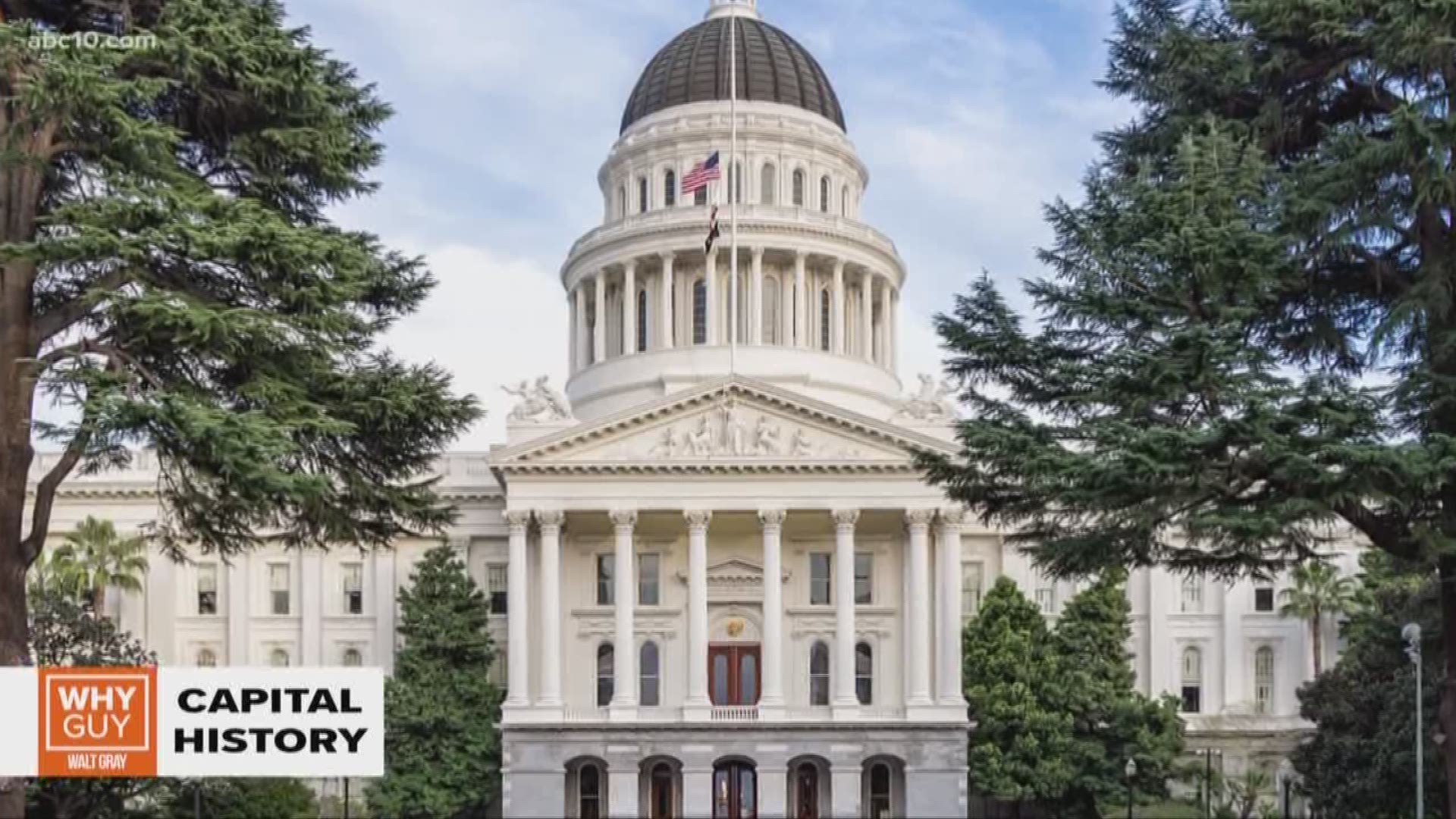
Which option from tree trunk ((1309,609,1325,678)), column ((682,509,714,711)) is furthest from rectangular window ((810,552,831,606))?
tree trunk ((1309,609,1325,678))

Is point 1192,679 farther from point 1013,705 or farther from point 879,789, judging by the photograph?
point 879,789

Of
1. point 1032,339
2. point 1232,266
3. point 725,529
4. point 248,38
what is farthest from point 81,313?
point 725,529

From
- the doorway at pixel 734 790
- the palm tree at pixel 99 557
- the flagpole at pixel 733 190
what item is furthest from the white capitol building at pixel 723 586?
the palm tree at pixel 99 557

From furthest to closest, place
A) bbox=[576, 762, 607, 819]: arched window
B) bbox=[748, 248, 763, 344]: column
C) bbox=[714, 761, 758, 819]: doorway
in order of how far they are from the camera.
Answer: bbox=[748, 248, 763, 344]: column < bbox=[576, 762, 607, 819]: arched window < bbox=[714, 761, 758, 819]: doorway

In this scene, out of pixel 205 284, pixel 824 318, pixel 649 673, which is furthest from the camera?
pixel 824 318

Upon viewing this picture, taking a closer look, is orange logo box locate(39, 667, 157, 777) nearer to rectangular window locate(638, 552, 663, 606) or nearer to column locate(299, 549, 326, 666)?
rectangular window locate(638, 552, 663, 606)

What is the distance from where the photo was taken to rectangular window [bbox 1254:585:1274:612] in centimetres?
7331

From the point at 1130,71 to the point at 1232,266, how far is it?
4974mm

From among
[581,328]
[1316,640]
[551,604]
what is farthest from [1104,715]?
[581,328]

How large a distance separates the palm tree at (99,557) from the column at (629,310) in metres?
22.6

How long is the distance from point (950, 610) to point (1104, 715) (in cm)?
658

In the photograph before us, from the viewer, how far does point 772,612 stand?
64.2m

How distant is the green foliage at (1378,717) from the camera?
1767 inches

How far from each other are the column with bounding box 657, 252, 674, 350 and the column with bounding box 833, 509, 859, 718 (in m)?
16.1
